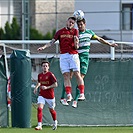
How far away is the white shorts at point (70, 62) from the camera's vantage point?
14.6 m

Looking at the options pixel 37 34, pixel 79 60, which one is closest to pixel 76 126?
pixel 79 60

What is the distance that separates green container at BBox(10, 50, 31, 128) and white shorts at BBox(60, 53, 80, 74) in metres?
3.87

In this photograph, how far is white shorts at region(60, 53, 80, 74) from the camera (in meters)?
14.6

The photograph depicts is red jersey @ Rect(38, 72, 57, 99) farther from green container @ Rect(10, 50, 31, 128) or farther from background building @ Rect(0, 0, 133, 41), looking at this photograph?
background building @ Rect(0, 0, 133, 41)

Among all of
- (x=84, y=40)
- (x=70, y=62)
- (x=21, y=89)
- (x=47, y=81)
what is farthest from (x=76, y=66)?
(x=21, y=89)

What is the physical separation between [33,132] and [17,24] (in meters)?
25.0

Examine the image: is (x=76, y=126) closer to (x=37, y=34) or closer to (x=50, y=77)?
(x=50, y=77)

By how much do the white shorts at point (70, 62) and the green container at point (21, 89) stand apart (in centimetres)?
387

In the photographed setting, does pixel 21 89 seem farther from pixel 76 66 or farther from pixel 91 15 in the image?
pixel 91 15

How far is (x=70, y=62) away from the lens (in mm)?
14648

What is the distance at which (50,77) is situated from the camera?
667 inches

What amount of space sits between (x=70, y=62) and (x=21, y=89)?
428 cm

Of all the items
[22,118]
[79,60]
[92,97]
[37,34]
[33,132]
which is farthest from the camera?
[37,34]

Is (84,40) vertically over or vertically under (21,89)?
over
